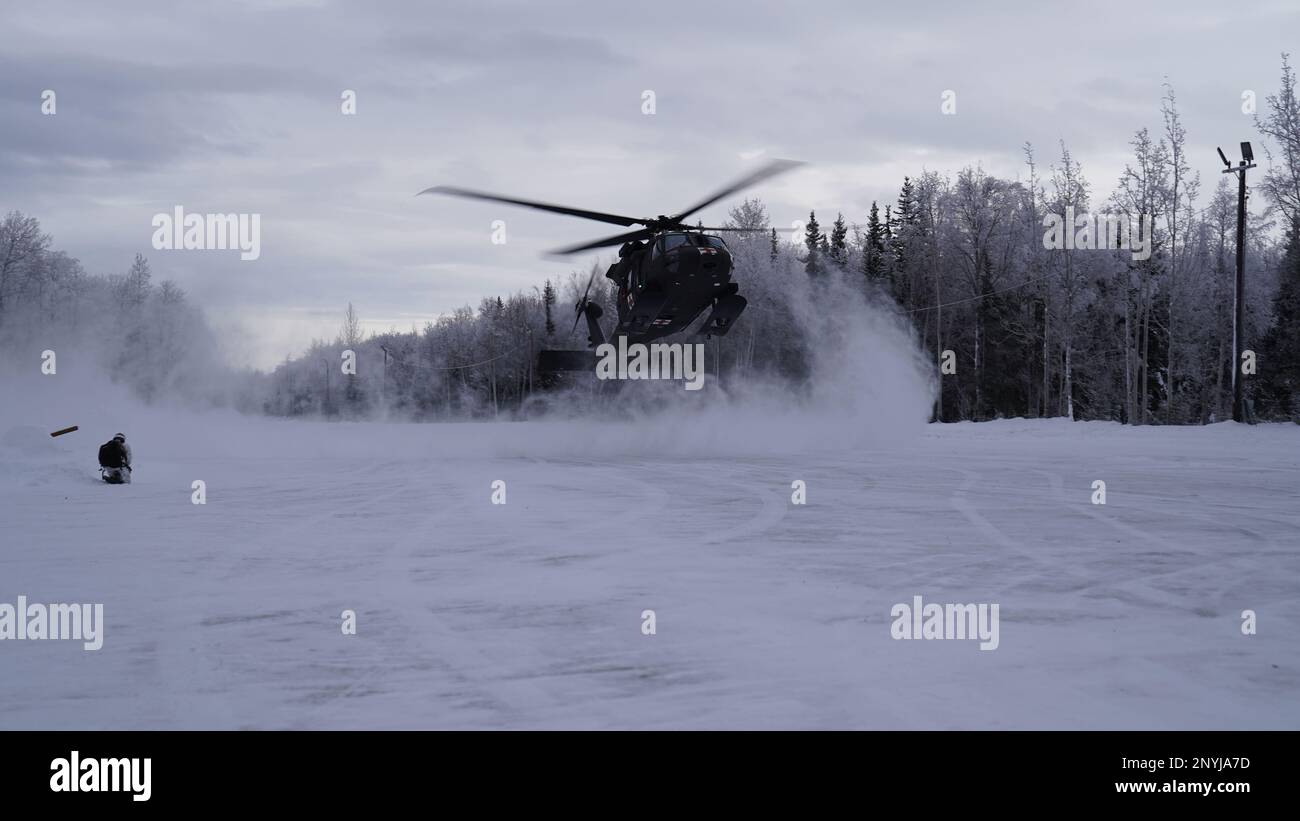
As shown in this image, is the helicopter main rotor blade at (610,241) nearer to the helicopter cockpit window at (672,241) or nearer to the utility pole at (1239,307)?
the helicopter cockpit window at (672,241)

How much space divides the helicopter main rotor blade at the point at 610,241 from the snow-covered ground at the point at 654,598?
5742 mm

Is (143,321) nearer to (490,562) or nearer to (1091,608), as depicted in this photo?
(490,562)

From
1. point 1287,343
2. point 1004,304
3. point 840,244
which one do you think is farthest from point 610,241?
point 840,244

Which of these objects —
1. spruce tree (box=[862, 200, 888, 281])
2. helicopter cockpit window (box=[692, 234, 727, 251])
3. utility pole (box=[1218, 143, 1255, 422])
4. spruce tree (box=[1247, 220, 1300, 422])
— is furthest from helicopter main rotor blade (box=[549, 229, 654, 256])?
spruce tree (box=[862, 200, 888, 281])

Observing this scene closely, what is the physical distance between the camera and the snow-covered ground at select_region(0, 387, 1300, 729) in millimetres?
5207

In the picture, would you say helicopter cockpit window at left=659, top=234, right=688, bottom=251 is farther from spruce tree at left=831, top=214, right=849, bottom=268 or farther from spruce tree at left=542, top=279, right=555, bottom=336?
spruce tree at left=831, top=214, right=849, bottom=268

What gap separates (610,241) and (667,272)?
246cm

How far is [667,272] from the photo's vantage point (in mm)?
19766

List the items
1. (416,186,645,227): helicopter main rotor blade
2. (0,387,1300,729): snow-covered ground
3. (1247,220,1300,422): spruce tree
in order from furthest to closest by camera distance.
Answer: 1. (1247,220,1300,422): spruce tree
2. (416,186,645,227): helicopter main rotor blade
3. (0,387,1300,729): snow-covered ground

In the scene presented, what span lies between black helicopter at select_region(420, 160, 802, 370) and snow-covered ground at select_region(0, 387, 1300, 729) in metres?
4.31

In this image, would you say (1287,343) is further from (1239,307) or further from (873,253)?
(873,253)

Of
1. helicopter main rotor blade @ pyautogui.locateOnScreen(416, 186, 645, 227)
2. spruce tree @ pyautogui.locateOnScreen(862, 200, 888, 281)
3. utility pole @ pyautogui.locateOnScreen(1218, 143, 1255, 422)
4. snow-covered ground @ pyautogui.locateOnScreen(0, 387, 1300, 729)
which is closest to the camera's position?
snow-covered ground @ pyautogui.locateOnScreen(0, 387, 1300, 729)

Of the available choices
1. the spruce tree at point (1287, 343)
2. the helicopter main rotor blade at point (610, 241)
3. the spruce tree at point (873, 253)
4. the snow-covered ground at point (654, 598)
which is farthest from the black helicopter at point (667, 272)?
the spruce tree at point (873, 253)
